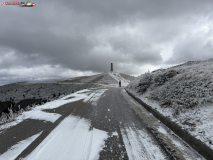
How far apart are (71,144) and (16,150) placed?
1.23 m

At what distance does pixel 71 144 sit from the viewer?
276cm

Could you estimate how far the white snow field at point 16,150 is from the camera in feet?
Answer: 7.68

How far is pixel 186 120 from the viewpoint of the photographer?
11.6ft

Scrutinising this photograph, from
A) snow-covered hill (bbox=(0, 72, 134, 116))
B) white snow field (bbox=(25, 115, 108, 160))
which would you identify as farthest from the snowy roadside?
snow-covered hill (bbox=(0, 72, 134, 116))

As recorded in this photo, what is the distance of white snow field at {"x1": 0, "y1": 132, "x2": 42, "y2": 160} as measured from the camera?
7.68 ft

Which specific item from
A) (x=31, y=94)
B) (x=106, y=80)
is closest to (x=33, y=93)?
(x=31, y=94)

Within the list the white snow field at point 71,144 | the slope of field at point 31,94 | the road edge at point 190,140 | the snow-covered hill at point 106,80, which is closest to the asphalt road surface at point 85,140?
the white snow field at point 71,144

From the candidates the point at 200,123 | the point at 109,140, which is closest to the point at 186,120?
the point at 200,123

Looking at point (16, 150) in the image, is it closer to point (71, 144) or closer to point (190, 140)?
point (71, 144)

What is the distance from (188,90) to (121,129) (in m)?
3.71

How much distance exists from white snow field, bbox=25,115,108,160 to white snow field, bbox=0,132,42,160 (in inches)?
13.0

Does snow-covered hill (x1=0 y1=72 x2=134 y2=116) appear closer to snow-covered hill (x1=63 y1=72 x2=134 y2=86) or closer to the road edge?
snow-covered hill (x1=63 y1=72 x2=134 y2=86)

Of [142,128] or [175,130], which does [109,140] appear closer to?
[142,128]

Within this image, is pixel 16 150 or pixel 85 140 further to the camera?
pixel 85 140
